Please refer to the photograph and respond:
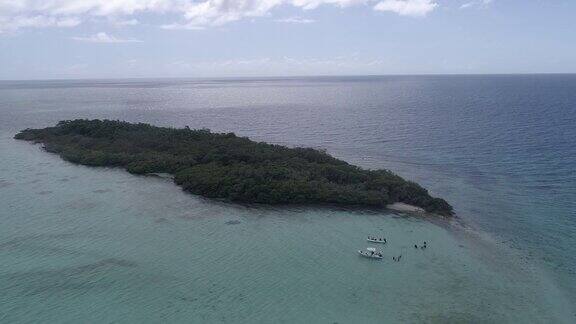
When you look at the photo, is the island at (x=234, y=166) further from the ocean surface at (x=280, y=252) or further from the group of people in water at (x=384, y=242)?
the group of people in water at (x=384, y=242)

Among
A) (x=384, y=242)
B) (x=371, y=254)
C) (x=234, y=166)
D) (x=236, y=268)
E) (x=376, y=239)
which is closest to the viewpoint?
(x=236, y=268)

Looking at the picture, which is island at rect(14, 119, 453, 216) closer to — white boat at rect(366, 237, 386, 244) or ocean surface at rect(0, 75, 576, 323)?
ocean surface at rect(0, 75, 576, 323)

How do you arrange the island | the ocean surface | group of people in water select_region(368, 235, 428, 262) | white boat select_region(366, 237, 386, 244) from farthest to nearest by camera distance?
the island
white boat select_region(366, 237, 386, 244)
group of people in water select_region(368, 235, 428, 262)
the ocean surface

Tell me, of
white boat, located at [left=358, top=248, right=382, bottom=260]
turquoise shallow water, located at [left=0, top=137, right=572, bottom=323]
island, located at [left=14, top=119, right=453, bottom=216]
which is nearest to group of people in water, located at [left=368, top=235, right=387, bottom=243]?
turquoise shallow water, located at [left=0, top=137, right=572, bottom=323]

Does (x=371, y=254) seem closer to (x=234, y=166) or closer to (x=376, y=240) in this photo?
(x=376, y=240)

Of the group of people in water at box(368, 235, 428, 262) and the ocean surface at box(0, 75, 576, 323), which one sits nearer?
the ocean surface at box(0, 75, 576, 323)

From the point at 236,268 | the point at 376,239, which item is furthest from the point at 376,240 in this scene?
the point at 236,268
